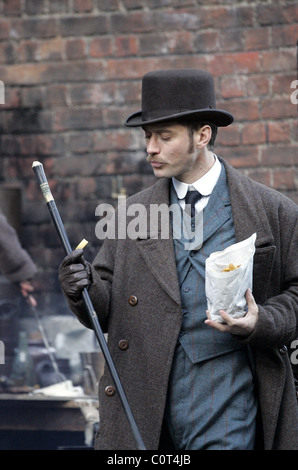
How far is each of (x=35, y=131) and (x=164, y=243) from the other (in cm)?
220

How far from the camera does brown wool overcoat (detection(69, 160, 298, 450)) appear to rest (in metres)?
3.07

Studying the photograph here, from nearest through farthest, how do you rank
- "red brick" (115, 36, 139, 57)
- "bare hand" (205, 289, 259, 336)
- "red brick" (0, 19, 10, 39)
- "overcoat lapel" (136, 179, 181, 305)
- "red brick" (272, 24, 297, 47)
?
"bare hand" (205, 289, 259, 336), "overcoat lapel" (136, 179, 181, 305), "red brick" (272, 24, 297, 47), "red brick" (115, 36, 139, 57), "red brick" (0, 19, 10, 39)

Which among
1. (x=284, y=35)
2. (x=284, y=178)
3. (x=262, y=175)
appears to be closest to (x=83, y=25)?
(x=284, y=35)

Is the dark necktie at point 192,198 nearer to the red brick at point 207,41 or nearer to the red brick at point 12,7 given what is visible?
the red brick at point 207,41

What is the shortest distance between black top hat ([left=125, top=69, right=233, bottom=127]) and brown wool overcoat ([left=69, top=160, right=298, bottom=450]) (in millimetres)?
271

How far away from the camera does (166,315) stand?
3.11 metres

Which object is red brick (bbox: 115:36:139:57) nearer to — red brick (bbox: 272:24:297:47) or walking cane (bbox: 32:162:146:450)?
red brick (bbox: 272:24:297:47)

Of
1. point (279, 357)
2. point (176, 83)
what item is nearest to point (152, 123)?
point (176, 83)

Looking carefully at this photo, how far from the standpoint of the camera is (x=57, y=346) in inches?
193

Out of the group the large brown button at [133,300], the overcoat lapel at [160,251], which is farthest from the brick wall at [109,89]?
the large brown button at [133,300]

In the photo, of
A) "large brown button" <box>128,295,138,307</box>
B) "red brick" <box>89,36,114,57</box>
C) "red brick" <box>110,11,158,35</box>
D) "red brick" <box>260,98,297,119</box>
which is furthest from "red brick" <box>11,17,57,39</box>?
"large brown button" <box>128,295,138,307</box>

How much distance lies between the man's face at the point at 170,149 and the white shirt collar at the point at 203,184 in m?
0.06

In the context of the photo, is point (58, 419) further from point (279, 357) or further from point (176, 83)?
point (176, 83)

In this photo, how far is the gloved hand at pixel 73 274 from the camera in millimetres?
2977
